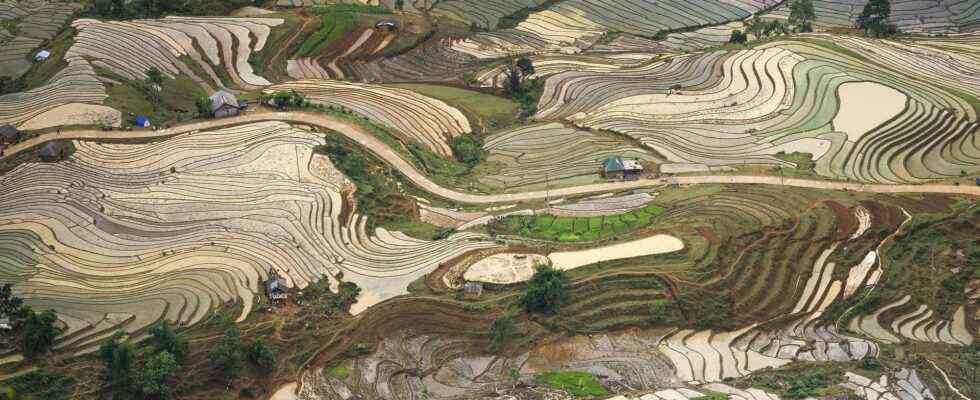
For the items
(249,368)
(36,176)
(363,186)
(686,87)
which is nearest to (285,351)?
(249,368)

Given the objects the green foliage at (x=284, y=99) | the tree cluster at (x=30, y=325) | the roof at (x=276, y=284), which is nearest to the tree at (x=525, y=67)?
the green foliage at (x=284, y=99)

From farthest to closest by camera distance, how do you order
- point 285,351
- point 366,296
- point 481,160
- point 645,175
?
1. point 481,160
2. point 645,175
3. point 366,296
4. point 285,351

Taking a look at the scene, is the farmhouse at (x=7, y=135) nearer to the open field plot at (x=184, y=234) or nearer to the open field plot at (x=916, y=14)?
the open field plot at (x=184, y=234)

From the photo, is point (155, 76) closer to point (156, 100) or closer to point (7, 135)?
point (156, 100)

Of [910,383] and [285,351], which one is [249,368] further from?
[910,383]

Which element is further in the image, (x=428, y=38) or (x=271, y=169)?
(x=428, y=38)

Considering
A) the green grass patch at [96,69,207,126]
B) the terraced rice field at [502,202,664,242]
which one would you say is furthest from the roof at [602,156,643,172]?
the green grass patch at [96,69,207,126]

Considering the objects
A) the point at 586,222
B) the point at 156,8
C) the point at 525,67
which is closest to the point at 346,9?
the point at 156,8
